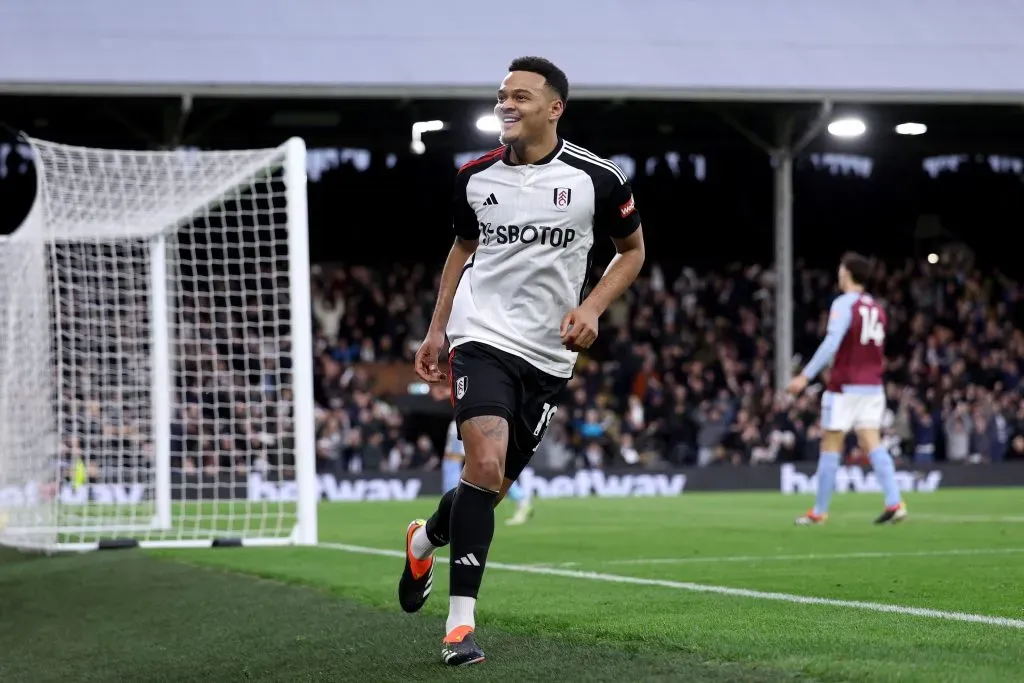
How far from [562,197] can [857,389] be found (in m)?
7.70

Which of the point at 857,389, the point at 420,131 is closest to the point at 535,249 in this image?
the point at 857,389

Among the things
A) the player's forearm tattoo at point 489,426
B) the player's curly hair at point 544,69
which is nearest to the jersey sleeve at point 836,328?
the player's curly hair at point 544,69

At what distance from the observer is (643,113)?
29.1 metres

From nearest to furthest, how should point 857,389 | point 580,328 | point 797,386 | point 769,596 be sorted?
point 580,328, point 769,596, point 797,386, point 857,389

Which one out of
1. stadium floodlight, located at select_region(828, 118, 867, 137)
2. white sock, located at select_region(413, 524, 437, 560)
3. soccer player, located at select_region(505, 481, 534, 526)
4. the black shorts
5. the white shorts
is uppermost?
stadium floodlight, located at select_region(828, 118, 867, 137)

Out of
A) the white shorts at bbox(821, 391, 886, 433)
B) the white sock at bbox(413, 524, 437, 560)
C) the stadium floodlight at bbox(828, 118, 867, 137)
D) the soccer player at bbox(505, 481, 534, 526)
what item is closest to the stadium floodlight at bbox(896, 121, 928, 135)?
the stadium floodlight at bbox(828, 118, 867, 137)

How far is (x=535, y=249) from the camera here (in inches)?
202

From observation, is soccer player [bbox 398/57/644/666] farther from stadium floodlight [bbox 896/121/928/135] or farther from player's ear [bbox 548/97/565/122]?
stadium floodlight [bbox 896/121/928/135]

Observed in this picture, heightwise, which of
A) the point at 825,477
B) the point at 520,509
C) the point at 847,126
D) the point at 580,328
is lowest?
the point at 520,509

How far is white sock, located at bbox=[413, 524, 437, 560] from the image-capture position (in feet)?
17.8

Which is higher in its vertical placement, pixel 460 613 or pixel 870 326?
pixel 870 326

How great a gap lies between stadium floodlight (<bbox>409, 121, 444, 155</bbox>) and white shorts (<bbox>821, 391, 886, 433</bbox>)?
16.0 meters

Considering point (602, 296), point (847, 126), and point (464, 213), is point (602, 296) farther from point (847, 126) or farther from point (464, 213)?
point (847, 126)

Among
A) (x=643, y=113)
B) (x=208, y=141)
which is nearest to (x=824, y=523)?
(x=643, y=113)
